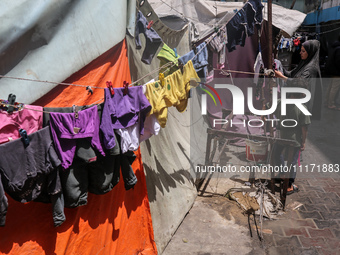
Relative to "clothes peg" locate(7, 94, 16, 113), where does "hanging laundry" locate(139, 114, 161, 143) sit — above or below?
below

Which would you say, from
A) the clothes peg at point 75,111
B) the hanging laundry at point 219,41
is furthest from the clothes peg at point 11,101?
the hanging laundry at point 219,41

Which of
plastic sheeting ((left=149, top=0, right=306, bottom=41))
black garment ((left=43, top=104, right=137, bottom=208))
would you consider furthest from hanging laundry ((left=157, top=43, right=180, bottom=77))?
plastic sheeting ((left=149, top=0, right=306, bottom=41))

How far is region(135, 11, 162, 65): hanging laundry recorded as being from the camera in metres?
3.98

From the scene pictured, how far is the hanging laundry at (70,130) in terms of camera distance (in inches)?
109

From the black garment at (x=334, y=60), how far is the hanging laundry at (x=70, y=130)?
458 inches

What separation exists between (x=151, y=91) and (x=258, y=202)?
3402 mm

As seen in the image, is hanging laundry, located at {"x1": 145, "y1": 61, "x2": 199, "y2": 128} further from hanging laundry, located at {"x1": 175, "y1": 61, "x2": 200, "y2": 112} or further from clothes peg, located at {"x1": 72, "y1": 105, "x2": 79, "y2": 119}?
clothes peg, located at {"x1": 72, "y1": 105, "x2": 79, "y2": 119}

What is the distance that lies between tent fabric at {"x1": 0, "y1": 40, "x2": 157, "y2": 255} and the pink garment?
0.94 ft

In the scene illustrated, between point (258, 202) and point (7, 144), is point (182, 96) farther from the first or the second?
point (258, 202)

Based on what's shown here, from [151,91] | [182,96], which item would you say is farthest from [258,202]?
[151,91]

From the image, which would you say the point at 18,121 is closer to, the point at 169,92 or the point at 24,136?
the point at 24,136

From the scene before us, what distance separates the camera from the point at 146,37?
4.18 m

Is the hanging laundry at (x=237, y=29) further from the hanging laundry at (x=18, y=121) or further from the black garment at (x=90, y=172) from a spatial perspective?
the hanging laundry at (x=18, y=121)

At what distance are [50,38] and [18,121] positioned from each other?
0.87 metres
